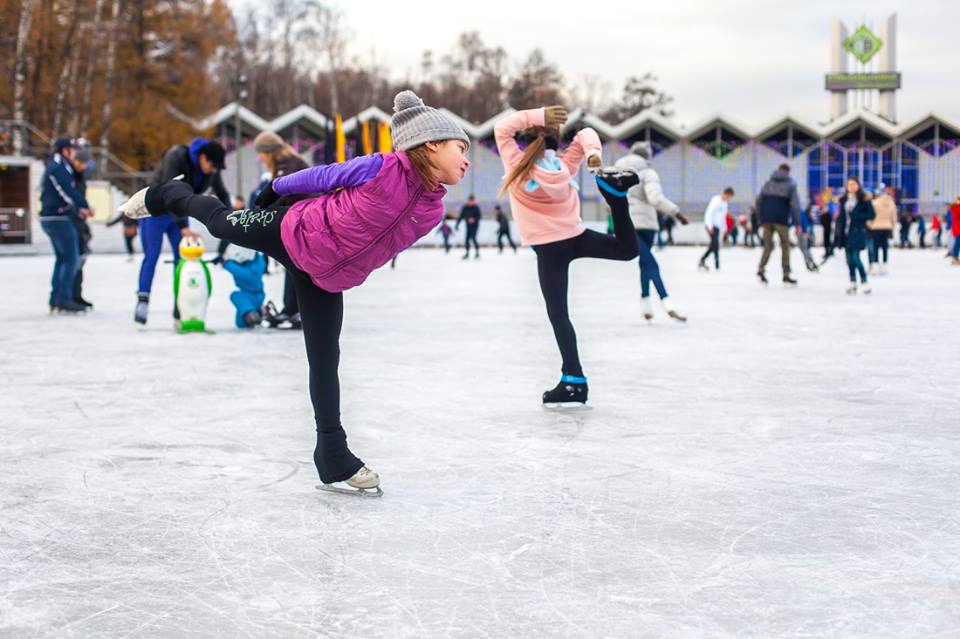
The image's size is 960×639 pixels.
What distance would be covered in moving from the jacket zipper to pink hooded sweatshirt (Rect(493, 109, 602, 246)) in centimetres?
193

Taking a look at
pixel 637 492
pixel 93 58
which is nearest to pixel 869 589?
pixel 637 492

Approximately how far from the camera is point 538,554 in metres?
3.10

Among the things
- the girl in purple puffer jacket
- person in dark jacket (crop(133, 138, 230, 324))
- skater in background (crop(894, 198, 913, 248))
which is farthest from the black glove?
skater in background (crop(894, 198, 913, 248))

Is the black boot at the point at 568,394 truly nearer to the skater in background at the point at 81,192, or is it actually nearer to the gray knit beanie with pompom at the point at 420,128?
the gray knit beanie with pompom at the point at 420,128

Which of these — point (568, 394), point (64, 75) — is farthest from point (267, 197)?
point (64, 75)

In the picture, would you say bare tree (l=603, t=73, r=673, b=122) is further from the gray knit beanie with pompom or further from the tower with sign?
the gray knit beanie with pompom

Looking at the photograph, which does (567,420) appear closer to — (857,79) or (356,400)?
(356,400)

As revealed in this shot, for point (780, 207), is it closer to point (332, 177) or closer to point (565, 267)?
point (565, 267)

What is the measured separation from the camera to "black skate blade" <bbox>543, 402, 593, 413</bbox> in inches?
213

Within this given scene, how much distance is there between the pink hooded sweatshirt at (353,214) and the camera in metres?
3.46

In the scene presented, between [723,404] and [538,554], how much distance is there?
271cm

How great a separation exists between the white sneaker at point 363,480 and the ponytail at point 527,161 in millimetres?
1980

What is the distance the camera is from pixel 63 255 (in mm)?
10406

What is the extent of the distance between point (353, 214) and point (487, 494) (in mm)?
1006
